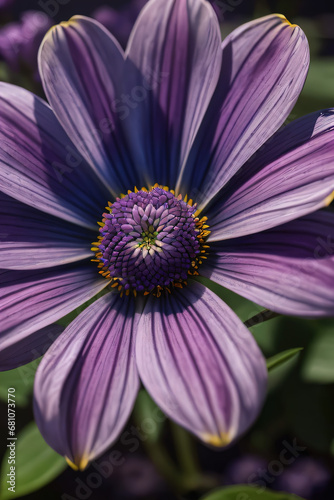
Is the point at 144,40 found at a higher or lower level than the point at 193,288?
higher

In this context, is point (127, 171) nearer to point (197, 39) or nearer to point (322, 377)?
point (197, 39)

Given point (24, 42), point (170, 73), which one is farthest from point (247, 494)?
point (24, 42)

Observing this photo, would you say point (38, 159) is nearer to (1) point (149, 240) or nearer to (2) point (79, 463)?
(1) point (149, 240)

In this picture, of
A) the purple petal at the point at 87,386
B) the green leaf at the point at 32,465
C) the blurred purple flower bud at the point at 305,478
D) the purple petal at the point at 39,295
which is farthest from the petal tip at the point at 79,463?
the blurred purple flower bud at the point at 305,478

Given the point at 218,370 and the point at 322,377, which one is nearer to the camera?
the point at 218,370

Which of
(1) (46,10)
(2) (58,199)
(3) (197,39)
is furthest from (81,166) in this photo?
(1) (46,10)

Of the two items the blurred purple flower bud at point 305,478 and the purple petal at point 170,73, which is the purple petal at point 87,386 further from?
the blurred purple flower bud at point 305,478

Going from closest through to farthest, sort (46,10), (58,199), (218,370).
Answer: (218,370)
(58,199)
(46,10)
